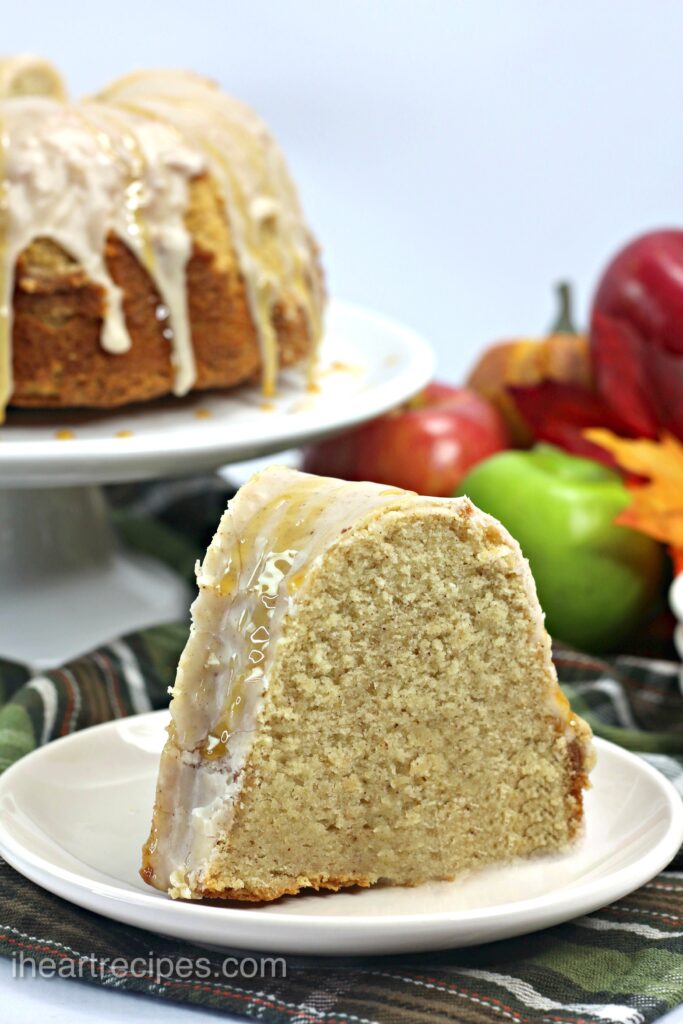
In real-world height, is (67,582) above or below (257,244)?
below

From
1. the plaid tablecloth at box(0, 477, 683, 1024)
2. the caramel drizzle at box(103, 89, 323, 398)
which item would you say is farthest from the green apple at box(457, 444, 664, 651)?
the plaid tablecloth at box(0, 477, 683, 1024)

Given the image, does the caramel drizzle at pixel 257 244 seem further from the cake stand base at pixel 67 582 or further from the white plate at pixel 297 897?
the white plate at pixel 297 897

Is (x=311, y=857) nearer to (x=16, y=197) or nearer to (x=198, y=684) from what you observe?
(x=198, y=684)

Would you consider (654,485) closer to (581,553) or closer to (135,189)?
(581,553)

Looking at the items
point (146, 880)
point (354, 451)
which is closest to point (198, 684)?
point (146, 880)

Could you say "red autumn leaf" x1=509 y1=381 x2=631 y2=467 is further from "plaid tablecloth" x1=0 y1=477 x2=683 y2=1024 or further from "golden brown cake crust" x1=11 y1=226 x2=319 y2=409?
"plaid tablecloth" x1=0 y1=477 x2=683 y2=1024

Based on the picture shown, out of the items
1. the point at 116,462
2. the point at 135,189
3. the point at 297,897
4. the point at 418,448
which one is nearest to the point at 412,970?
the point at 297,897
